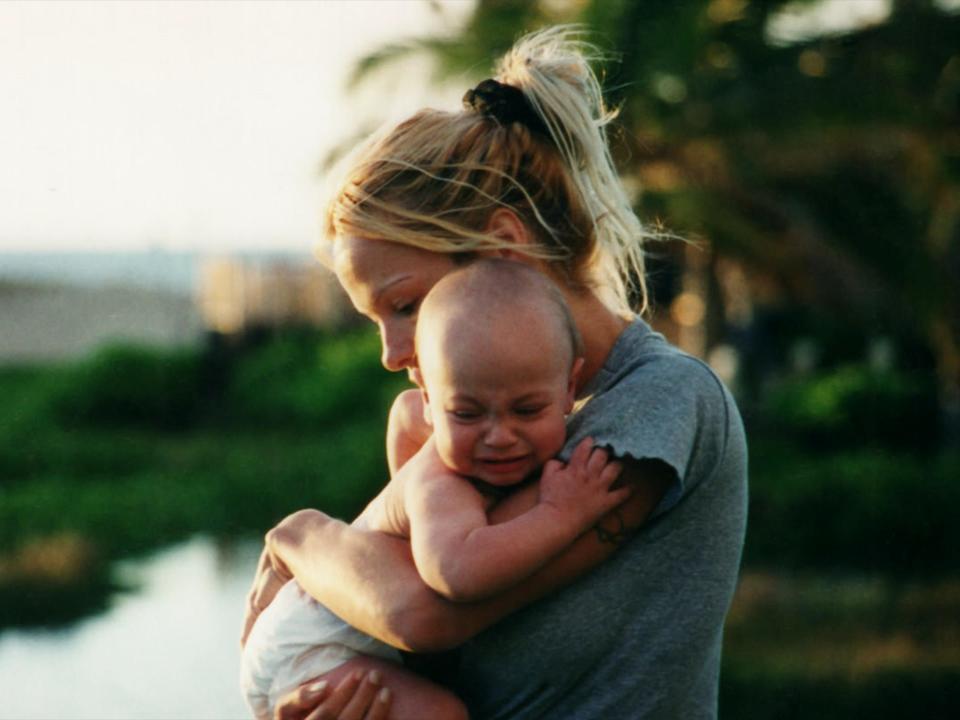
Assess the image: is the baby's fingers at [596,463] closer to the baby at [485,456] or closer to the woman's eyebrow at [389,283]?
the baby at [485,456]

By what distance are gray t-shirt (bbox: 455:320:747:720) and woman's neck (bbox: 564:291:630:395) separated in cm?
5

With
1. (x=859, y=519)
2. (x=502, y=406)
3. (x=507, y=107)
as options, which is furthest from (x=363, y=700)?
(x=859, y=519)

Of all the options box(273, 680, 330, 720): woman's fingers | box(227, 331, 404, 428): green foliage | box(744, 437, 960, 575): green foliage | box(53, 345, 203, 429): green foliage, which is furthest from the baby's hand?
box(53, 345, 203, 429): green foliage

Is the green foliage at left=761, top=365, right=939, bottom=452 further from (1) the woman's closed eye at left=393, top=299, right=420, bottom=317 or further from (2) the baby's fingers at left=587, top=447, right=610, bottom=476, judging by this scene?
(2) the baby's fingers at left=587, top=447, right=610, bottom=476

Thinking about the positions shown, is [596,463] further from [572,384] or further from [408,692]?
[408,692]

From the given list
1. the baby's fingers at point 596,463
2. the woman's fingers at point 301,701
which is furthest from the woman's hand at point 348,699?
the baby's fingers at point 596,463

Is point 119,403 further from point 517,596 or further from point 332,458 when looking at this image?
point 517,596

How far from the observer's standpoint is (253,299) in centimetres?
1862

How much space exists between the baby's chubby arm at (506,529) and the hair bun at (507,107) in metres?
0.52

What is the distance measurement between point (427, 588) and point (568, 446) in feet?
0.86

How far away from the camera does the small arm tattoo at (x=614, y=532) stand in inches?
72.7

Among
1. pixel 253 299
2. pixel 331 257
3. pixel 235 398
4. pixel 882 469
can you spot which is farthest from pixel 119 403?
pixel 331 257

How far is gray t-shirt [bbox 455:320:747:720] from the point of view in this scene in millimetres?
1861

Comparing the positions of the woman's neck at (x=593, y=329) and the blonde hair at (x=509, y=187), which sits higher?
the blonde hair at (x=509, y=187)
